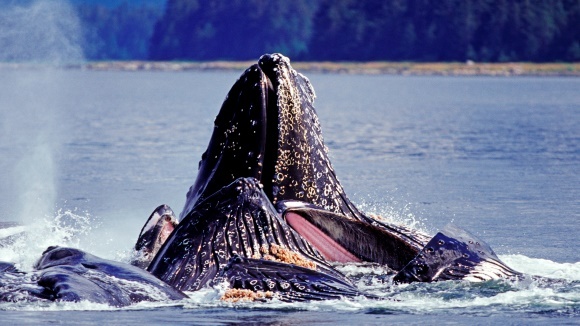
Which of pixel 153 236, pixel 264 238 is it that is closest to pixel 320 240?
pixel 264 238

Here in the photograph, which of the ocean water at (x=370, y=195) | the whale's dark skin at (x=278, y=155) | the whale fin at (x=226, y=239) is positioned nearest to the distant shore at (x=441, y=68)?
the ocean water at (x=370, y=195)

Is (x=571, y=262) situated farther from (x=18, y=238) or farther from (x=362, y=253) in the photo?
(x=18, y=238)

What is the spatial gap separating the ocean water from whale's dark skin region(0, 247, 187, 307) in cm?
9

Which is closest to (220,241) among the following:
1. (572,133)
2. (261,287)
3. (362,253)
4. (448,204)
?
(261,287)

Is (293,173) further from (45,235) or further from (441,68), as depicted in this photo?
(441,68)

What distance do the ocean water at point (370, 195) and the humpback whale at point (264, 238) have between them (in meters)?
0.16

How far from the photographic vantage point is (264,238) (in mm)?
10914

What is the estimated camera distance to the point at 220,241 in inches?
426

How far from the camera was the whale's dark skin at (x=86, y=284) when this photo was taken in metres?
10.1

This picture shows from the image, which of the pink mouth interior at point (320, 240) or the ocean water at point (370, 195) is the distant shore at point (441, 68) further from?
the pink mouth interior at point (320, 240)

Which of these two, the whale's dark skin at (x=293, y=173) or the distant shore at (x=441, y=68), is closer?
the whale's dark skin at (x=293, y=173)

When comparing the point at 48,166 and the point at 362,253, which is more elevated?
the point at 48,166

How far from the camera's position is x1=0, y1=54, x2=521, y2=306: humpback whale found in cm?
1037

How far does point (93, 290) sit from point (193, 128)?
97.3 feet
